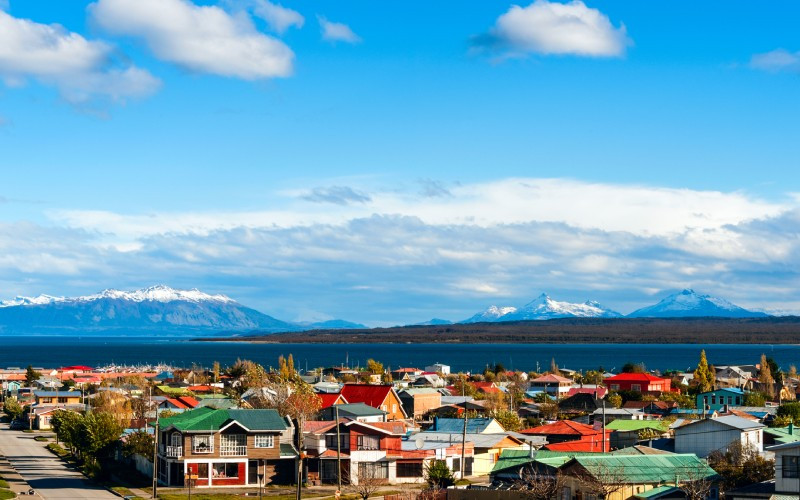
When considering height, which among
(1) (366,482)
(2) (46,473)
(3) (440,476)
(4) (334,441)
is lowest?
(2) (46,473)

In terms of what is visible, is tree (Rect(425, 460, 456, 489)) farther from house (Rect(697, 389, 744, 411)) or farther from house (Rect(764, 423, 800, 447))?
house (Rect(697, 389, 744, 411))

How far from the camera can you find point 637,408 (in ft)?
321

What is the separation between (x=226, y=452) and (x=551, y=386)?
235 ft

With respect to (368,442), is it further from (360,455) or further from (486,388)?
(486,388)

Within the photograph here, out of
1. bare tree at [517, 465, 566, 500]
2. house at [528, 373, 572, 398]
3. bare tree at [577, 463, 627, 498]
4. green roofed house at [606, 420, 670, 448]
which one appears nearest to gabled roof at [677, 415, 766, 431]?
green roofed house at [606, 420, 670, 448]

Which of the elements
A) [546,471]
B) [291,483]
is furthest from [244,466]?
[546,471]

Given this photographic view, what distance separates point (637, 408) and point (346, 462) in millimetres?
42793

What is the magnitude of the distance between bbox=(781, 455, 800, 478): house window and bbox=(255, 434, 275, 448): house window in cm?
3027

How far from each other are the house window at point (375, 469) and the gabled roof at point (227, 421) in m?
4.94

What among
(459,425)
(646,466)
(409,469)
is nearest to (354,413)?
(459,425)

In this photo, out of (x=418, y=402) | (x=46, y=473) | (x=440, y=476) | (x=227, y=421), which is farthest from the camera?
(x=418, y=402)

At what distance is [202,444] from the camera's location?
61562mm

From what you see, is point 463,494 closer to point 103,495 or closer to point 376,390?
point 103,495

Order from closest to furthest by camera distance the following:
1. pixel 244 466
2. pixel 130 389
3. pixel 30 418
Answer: pixel 244 466 → pixel 30 418 → pixel 130 389
